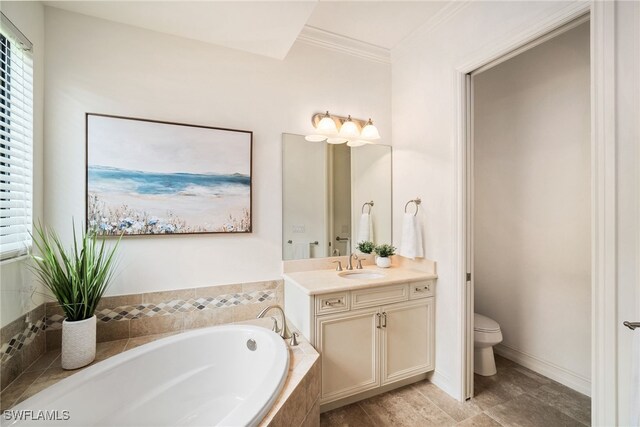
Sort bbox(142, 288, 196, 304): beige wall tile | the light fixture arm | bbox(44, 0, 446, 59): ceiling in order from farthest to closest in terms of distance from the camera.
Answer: the light fixture arm < bbox(142, 288, 196, 304): beige wall tile < bbox(44, 0, 446, 59): ceiling

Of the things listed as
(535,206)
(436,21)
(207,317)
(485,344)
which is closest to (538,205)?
(535,206)

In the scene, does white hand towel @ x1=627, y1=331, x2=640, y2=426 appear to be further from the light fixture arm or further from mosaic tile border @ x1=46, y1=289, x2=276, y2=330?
the light fixture arm

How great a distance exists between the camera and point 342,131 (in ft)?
7.59

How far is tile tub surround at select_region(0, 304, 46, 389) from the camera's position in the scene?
1.24 metres

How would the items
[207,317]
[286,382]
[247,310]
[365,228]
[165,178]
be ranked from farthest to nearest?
[365,228], [247,310], [207,317], [165,178], [286,382]

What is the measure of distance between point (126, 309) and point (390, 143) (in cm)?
245

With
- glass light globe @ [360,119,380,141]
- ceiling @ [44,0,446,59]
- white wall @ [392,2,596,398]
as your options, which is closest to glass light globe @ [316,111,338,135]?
glass light globe @ [360,119,380,141]

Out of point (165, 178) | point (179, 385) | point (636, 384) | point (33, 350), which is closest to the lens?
point (636, 384)

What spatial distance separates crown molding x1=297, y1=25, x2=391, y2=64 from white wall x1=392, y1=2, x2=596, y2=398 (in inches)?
7.4

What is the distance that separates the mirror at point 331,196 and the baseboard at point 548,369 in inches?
59.7

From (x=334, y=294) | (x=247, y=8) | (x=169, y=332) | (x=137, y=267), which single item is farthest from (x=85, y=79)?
(x=334, y=294)

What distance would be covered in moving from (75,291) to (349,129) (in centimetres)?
211

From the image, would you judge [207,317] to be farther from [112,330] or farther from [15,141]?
[15,141]

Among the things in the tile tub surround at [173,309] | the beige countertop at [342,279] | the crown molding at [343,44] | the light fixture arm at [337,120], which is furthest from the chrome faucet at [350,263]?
the crown molding at [343,44]
